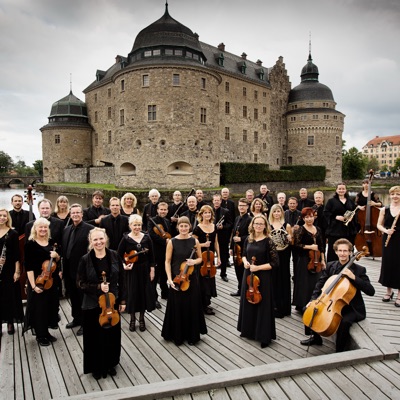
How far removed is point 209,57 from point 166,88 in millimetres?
A: 13866

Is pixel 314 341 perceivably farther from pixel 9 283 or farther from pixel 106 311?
pixel 9 283

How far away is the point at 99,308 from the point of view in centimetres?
353

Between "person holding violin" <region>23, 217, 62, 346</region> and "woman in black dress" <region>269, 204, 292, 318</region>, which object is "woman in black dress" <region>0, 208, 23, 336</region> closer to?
"person holding violin" <region>23, 217, 62, 346</region>

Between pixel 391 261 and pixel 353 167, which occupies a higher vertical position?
pixel 353 167

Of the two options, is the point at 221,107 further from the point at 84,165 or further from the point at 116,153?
the point at 84,165

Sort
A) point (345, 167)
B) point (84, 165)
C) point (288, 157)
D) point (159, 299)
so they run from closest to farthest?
point (159, 299) < point (84, 165) < point (288, 157) < point (345, 167)

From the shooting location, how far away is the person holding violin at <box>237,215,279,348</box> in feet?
13.6

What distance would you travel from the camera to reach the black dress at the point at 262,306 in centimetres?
416

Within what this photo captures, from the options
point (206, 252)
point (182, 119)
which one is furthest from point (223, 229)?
point (182, 119)

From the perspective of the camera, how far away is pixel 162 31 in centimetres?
2730

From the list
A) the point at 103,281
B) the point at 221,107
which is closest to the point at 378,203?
the point at 103,281

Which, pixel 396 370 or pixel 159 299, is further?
pixel 159 299

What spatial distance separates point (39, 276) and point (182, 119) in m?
23.4

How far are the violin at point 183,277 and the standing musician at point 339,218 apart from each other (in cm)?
332
